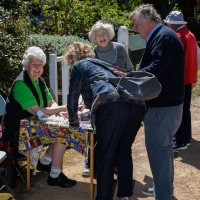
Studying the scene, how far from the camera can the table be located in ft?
13.1

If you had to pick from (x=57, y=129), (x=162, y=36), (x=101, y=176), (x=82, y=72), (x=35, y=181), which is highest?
(x=162, y=36)

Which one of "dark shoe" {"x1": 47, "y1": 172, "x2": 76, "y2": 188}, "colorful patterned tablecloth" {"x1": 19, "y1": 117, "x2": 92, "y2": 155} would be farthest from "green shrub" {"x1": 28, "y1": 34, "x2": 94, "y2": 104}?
"colorful patterned tablecloth" {"x1": 19, "y1": 117, "x2": 92, "y2": 155}

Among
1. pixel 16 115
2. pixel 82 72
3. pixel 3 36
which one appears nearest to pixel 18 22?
pixel 3 36

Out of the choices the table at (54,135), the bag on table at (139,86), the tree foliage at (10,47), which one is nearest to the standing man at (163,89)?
the bag on table at (139,86)

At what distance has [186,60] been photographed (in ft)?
17.8

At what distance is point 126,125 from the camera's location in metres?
3.60

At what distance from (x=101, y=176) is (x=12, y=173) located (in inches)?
46.1

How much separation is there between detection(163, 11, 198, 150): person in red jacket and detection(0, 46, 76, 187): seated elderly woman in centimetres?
181

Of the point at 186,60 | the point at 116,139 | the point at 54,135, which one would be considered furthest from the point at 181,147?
the point at 116,139

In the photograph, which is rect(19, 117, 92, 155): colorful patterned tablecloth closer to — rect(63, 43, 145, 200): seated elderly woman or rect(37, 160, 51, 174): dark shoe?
rect(63, 43, 145, 200): seated elderly woman

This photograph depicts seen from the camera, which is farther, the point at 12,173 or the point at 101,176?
the point at 12,173

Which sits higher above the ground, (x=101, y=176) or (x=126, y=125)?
(x=126, y=125)

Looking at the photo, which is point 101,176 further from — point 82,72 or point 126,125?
point 82,72

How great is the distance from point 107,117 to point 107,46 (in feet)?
5.66
